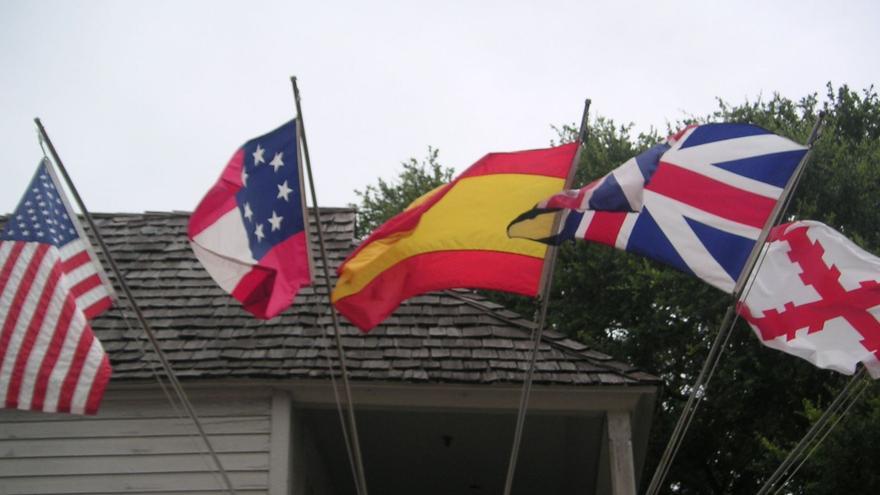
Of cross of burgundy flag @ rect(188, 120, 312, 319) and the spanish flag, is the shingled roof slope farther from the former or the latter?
cross of burgundy flag @ rect(188, 120, 312, 319)

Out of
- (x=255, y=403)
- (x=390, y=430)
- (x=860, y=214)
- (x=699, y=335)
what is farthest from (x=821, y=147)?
(x=255, y=403)

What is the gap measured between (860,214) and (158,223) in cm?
1186

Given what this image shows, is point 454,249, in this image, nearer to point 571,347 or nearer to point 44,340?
point 571,347

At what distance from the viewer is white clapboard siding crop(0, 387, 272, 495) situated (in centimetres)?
782

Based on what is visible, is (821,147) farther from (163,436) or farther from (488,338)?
(163,436)

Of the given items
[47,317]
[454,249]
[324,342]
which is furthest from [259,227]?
[324,342]

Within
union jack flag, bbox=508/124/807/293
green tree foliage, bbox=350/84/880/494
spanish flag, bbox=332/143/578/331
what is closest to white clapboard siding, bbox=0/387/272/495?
spanish flag, bbox=332/143/578/331

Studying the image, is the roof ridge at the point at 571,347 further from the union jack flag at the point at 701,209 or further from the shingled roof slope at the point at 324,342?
the union jack flag at the point at 701,209

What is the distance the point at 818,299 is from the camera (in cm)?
722

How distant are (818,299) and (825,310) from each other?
0.09 meters

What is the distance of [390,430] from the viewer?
9727 mm

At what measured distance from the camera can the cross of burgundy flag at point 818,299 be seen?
7.04 m

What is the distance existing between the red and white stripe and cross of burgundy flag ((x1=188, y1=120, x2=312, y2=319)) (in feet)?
3.04

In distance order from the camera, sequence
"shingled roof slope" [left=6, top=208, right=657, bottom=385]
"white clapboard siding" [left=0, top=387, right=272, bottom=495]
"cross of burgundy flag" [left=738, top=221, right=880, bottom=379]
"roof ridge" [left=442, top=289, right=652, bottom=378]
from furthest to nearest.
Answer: "roof ridge" [left=442, top=289, right=652, bottom=378], "shingled roof slope" [left=6, top=208, right=657, bottom=385], "white clapboard siding" [left=0, top=387, right=272, bottom=495], "cross of burgundy flag" [left=738, top=221, right=880, bottom=379]
